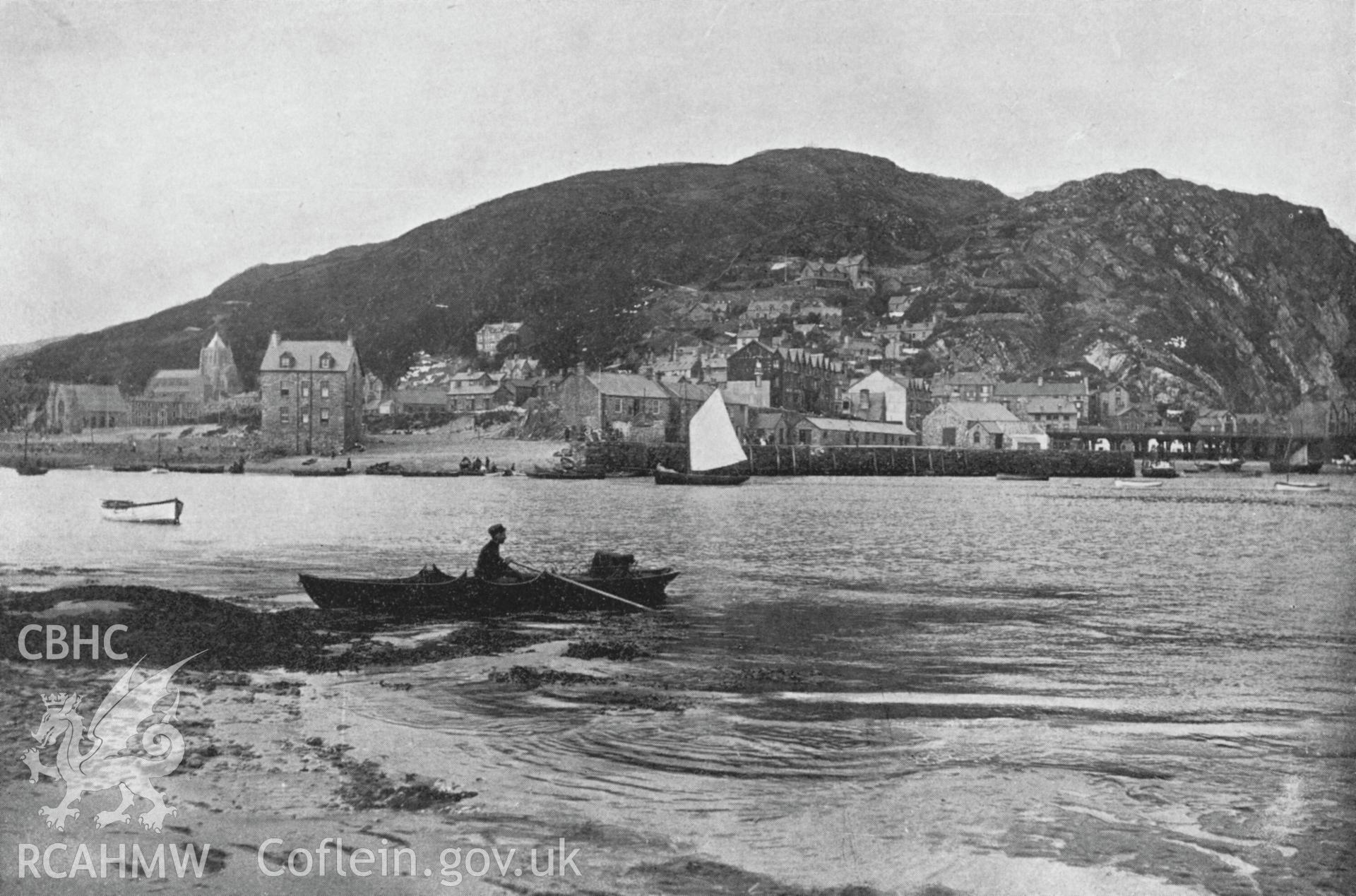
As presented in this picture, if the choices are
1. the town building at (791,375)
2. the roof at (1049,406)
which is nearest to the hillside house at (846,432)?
the town building at (791,375)

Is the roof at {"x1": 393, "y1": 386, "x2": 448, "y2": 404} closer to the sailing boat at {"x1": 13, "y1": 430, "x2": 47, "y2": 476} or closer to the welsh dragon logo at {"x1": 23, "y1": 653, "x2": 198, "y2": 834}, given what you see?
the sailing boat at {"x1": 13, "y1": 430, "x2": 47, "y2": 476}

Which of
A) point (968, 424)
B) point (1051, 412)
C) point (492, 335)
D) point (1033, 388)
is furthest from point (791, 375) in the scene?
point (1051, 412)

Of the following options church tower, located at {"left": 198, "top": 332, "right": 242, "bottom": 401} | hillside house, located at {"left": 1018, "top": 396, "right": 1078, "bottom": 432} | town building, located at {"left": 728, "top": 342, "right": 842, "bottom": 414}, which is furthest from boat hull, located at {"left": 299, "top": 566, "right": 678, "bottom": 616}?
hillside house, located at {"left": 1018, "top": 396, "right": 1078, "bottom": 432}

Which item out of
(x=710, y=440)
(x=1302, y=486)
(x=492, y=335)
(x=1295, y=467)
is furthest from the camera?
(x=710, y=440)

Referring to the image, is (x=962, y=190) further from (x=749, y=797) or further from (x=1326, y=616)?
(x=749, y=797)

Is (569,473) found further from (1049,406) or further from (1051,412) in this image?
(1051,412)
